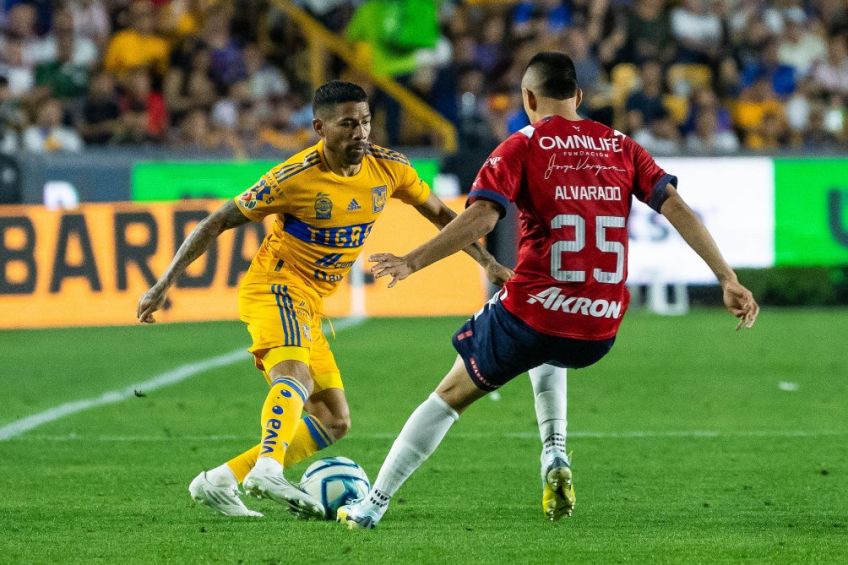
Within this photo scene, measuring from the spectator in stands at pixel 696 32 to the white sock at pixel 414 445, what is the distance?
15369mm

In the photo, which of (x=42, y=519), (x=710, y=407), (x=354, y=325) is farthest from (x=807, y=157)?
(x=42, y=519)

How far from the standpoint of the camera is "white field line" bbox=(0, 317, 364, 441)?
9.51m

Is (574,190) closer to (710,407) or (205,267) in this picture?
(710,407)

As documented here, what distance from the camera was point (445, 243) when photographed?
5.59m

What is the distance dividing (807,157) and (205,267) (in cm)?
661

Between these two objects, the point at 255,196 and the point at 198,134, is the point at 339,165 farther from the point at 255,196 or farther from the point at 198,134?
the point at 198,134

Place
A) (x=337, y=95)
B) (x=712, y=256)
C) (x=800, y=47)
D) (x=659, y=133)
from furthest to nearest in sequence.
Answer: (x=800, y=47)
(x=659, y=133)
(x=337, y=95)
(x=712, y=256)

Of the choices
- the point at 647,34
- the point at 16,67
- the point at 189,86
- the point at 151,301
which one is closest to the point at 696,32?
the point at 647,34

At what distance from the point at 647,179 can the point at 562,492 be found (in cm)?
130

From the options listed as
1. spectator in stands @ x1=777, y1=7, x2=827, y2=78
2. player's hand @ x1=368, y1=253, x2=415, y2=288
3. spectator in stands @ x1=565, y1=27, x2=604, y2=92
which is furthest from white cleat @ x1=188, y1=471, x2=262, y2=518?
spectator in stands @ x1=777, y1=7, x2=827, y2=78

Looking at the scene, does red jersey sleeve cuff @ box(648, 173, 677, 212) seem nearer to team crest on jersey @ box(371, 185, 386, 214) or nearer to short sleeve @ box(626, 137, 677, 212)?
short sleeve @ box(626, 137, 677, 212)

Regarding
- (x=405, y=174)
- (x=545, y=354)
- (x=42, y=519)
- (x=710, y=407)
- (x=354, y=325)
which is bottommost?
(x=354, y=325)

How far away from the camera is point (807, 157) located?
17.5 meters

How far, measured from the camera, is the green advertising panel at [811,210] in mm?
17438
